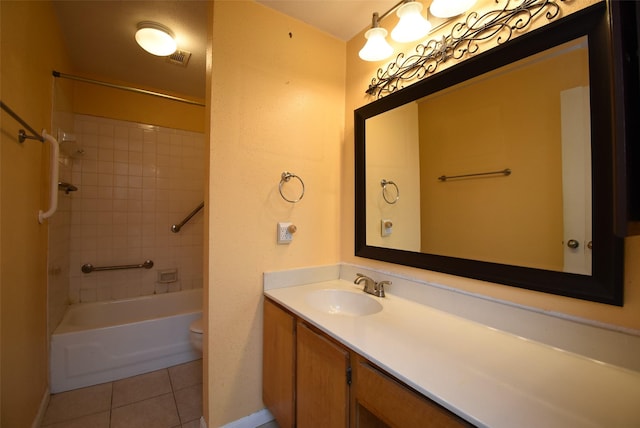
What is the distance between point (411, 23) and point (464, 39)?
0.78ft

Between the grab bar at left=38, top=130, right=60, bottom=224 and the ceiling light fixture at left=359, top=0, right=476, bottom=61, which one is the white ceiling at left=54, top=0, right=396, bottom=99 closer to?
the ceiling light fixture at left=359, top=0, right=476, bottom=61

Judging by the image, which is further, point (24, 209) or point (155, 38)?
point (155, 38)

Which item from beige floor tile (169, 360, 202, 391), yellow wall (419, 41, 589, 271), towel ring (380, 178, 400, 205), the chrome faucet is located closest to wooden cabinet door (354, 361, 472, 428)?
the chrome faucet

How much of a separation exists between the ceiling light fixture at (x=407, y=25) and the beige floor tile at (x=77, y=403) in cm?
265

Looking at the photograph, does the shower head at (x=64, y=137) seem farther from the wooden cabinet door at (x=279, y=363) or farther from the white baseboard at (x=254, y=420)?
the white baseboard at (x=254, y=420)

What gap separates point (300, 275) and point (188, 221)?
71.1 inches

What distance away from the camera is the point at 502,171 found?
97 centimetres

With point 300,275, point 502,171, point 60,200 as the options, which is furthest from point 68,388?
point 502,171

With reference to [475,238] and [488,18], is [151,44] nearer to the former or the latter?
[488,18]

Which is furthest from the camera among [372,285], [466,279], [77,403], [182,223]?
[182,223]

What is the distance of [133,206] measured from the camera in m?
2.43

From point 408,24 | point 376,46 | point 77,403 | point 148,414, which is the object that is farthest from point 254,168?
point 77,403

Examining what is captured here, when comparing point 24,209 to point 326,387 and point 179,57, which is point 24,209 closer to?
point 179,57

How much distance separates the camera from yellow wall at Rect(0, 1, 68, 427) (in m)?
1.03
